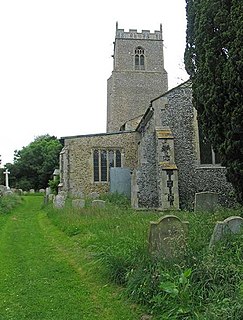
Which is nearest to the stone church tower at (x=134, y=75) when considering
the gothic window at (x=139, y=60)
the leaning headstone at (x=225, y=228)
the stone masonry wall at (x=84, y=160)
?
the gothic window at (x=139, y=60)

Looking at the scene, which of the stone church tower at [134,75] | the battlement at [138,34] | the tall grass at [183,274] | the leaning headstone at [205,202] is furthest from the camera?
the battlement at [138,34]

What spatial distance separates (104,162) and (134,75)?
23939 millimetres

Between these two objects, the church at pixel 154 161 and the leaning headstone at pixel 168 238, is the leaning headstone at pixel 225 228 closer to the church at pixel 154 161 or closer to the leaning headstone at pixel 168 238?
the leaning headstone at pixel 168 238

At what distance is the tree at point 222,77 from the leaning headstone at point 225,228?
300cm

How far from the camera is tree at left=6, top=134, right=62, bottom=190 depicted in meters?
52.5

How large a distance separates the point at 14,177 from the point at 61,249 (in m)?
46.5

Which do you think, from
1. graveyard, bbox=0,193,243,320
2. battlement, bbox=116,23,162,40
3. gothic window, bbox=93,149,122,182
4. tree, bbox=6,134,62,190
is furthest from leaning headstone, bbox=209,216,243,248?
tree, bbox=6,134,62,190

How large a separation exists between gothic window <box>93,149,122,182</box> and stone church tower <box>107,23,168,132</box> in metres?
19.7

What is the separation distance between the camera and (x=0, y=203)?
18984mm

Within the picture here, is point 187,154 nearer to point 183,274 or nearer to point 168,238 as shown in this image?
point 168,238

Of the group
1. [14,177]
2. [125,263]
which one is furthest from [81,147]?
[14,177]

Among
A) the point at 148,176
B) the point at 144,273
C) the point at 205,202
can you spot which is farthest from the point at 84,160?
the point at 144,273

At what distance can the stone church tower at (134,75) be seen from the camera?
45188mm

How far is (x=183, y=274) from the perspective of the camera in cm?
482
